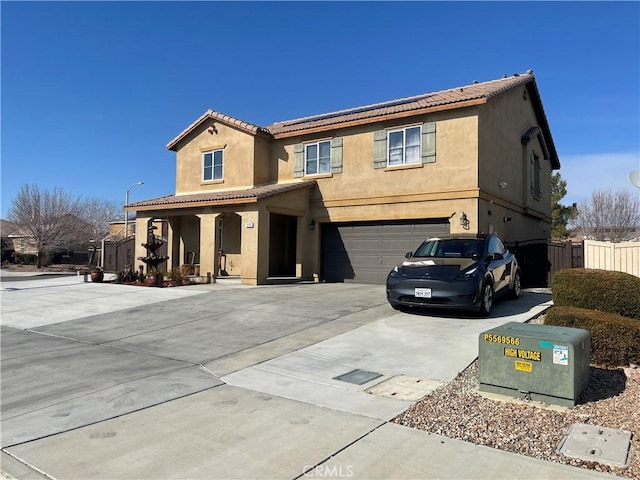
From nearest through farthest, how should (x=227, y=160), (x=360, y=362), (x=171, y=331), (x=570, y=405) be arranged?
(x=570, y=405) < (x=360, y=362) < (x=171, y=331) < (x=227, y=160)

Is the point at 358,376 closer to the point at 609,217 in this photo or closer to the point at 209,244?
the point at 209,244

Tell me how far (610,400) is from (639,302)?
3491mm

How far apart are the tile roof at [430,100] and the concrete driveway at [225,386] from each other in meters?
6.88

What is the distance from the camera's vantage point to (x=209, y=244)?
56.6 feet

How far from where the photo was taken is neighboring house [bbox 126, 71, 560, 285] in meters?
14.7

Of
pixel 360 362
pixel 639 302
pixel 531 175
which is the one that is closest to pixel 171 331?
pixel 360 362

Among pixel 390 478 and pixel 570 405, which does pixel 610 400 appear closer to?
pixel 570 405

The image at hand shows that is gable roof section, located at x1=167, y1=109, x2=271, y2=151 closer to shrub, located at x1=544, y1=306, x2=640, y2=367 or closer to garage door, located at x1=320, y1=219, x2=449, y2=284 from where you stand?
garage door, located at x1=320, y1=219, x2=449, y2=284

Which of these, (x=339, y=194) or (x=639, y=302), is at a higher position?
(x=339, y=194)

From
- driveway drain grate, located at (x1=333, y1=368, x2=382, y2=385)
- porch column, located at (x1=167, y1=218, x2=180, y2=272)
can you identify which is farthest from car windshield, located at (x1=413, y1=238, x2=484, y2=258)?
porch column, located at (x1=167, y1=218, x2=180, y2=272)

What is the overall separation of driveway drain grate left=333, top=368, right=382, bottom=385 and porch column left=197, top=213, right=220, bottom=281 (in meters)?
11.8

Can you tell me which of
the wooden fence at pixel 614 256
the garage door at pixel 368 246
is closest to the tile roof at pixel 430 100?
the garage door at pixel 368 246

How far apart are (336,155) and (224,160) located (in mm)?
5115

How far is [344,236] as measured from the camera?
56.1ft
